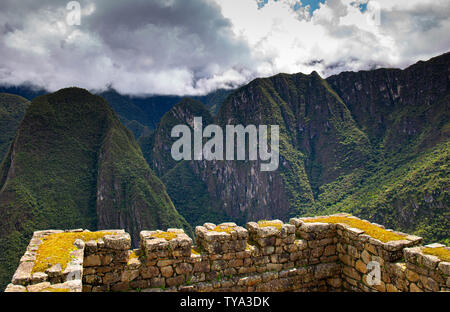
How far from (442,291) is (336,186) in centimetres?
14853

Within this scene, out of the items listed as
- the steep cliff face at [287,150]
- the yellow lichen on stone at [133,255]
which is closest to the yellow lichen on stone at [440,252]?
the yellow lichen on stone at [133,255]

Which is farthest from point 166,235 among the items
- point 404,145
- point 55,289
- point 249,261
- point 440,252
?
point 404,145

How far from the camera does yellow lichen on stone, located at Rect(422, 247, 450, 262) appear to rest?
5934 mm

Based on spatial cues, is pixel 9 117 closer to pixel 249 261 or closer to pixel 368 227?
pixel 249 261

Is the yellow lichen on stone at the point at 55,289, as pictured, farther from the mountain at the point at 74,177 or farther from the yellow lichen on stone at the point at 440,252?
the mountain at the point at 74,177

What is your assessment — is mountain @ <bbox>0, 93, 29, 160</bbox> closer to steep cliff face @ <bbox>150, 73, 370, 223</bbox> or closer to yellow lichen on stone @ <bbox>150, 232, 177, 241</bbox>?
steep cliff face @ <bbox>150, 73, 370, 223</bbox>

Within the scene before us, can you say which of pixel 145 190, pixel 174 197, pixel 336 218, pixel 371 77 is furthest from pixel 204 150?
pixel 336 218

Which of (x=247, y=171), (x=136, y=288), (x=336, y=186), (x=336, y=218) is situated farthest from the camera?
(x=247, y=171)

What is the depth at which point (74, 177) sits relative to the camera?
114m

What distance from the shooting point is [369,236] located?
24.4ft

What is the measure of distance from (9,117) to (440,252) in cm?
20483

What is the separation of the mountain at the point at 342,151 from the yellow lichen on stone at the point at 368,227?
9456cm

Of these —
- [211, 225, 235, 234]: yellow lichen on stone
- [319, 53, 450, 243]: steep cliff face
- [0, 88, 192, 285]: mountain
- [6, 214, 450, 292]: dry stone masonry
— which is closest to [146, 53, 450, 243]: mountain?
[319, 53, 450, 243]: steep cliff face
